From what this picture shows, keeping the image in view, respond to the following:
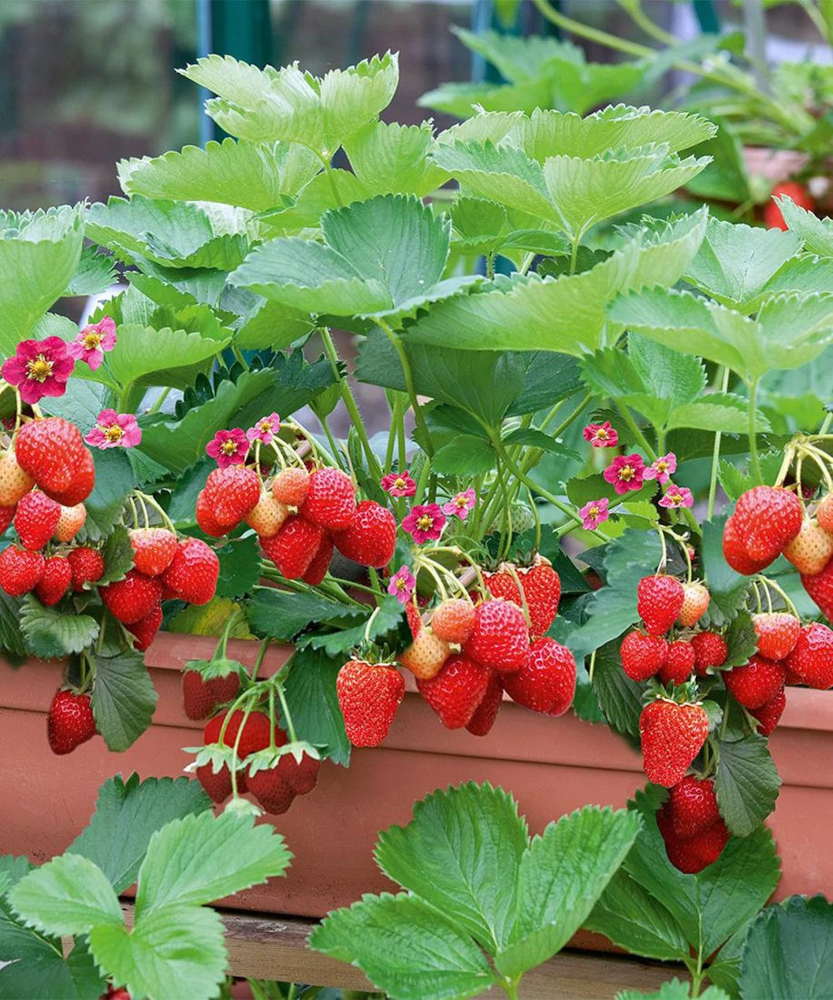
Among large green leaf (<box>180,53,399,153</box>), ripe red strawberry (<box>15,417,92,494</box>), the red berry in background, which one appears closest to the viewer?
ripe red strawberry (<box>15,417,92,494</box>)

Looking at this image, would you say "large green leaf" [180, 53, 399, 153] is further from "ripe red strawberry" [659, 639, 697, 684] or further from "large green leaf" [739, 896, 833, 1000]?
"large green leaf" [739, 896, 833, 1000]

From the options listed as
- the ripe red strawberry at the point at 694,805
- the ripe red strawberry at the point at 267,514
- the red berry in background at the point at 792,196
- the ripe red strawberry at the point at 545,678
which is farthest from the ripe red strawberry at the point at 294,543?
the red berry in background at the point at 792,196

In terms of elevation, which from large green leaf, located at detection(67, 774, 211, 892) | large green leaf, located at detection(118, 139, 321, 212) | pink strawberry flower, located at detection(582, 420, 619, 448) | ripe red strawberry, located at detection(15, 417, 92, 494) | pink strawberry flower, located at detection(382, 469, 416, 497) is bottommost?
large green leaf, located at detection(67, 774, 211, 892)

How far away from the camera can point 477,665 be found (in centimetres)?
54

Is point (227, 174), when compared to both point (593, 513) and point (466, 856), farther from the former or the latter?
point (466, 856)

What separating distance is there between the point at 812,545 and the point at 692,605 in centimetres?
7

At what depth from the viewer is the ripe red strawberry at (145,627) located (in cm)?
60

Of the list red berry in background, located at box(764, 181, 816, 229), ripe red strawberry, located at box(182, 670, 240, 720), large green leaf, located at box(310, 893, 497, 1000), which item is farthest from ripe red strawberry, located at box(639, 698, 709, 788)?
red berry in background, located at box(764, 181, 816, 229)

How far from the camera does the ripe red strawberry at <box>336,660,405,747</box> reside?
0.57m

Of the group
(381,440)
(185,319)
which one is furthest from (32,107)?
(185,319)

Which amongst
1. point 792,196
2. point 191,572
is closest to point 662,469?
point 191,572

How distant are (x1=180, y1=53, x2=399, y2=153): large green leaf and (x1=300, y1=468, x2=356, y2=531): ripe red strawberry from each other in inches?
7.1

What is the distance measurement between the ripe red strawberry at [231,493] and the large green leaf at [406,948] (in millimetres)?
180

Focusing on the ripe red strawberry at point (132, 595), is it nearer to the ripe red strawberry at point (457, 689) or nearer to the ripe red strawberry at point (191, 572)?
the ripe red strawberry at point (191, 572)
